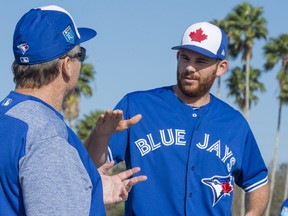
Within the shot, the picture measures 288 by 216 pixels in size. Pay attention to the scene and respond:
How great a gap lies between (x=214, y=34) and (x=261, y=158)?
1.02 m

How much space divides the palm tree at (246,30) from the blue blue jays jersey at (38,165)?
1718 inches

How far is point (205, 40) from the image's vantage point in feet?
21.5

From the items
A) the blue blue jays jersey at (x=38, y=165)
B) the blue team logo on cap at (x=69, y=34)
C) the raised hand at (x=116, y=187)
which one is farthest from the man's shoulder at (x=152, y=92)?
the blue blue jays jersey at (x=38, y=165)

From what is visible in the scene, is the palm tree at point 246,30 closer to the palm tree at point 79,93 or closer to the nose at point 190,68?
the palm tree at point 79,93

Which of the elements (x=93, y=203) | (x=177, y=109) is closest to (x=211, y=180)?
(x=177, y=109)

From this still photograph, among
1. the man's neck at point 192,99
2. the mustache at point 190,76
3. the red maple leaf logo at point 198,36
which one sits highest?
the red maple leaf logo at point 198,36

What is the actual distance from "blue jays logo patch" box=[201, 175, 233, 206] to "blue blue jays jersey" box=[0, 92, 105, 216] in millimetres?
2514

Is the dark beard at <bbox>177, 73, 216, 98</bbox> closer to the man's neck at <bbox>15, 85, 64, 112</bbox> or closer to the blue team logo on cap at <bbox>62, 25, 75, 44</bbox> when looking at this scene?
the blue team logo on cap at <bbox>62, 25, 75, 44</bbox>

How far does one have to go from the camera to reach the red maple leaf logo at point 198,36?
657 cm

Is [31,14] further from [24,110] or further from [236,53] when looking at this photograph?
[236,53]

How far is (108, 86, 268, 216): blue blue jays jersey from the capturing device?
246 inches

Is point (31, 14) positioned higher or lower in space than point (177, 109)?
higher

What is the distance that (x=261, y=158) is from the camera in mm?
6777

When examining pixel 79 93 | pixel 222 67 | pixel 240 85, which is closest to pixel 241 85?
pixel 240 85
